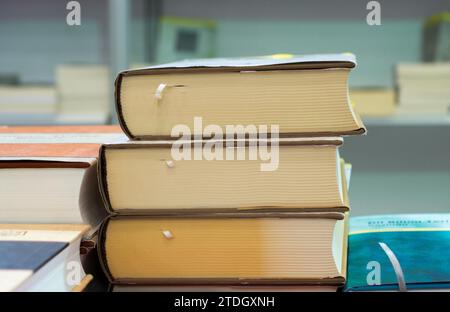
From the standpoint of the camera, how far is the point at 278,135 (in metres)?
0.47

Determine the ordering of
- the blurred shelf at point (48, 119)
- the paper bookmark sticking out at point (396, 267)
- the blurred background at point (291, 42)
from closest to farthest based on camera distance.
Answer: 1. the paper bookmark sticking out at point (396, 267)
2. the blurred shelf at point (48, 119)
3. the blurred background at point (291, 42)

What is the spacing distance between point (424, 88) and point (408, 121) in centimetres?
10

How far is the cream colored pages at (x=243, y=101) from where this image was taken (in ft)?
1.52

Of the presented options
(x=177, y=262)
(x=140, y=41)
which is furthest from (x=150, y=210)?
(x=140, y=41)

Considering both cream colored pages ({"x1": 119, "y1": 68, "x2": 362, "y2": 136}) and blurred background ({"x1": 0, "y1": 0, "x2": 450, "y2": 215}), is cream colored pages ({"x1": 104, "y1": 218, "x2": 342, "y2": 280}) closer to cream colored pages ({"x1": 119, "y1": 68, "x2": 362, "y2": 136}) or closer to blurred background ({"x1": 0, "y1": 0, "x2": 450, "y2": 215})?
cream colored pages ({"x1": 119, "y1": 68, "x2": 362, "y2": 136})

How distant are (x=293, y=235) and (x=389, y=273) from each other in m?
0.10

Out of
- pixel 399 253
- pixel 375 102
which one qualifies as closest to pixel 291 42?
pixel 375 102

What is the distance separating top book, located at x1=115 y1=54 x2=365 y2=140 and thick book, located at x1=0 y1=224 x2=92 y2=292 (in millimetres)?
121

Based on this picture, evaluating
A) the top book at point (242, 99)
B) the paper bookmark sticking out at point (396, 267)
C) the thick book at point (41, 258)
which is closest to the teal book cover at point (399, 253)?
the paper bookmark sticking out at point (396, 267)

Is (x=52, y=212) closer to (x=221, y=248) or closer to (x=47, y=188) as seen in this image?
(x=47, y=188)

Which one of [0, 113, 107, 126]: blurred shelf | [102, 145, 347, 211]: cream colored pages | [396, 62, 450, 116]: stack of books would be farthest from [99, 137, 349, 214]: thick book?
[396, 62, 450, 116]: stack of books

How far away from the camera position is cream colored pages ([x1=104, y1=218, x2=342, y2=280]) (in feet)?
1.53

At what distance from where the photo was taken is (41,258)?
37cm

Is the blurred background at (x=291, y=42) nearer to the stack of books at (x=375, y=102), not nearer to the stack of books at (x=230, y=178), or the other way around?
the stack of books at (x=375, y=102)
